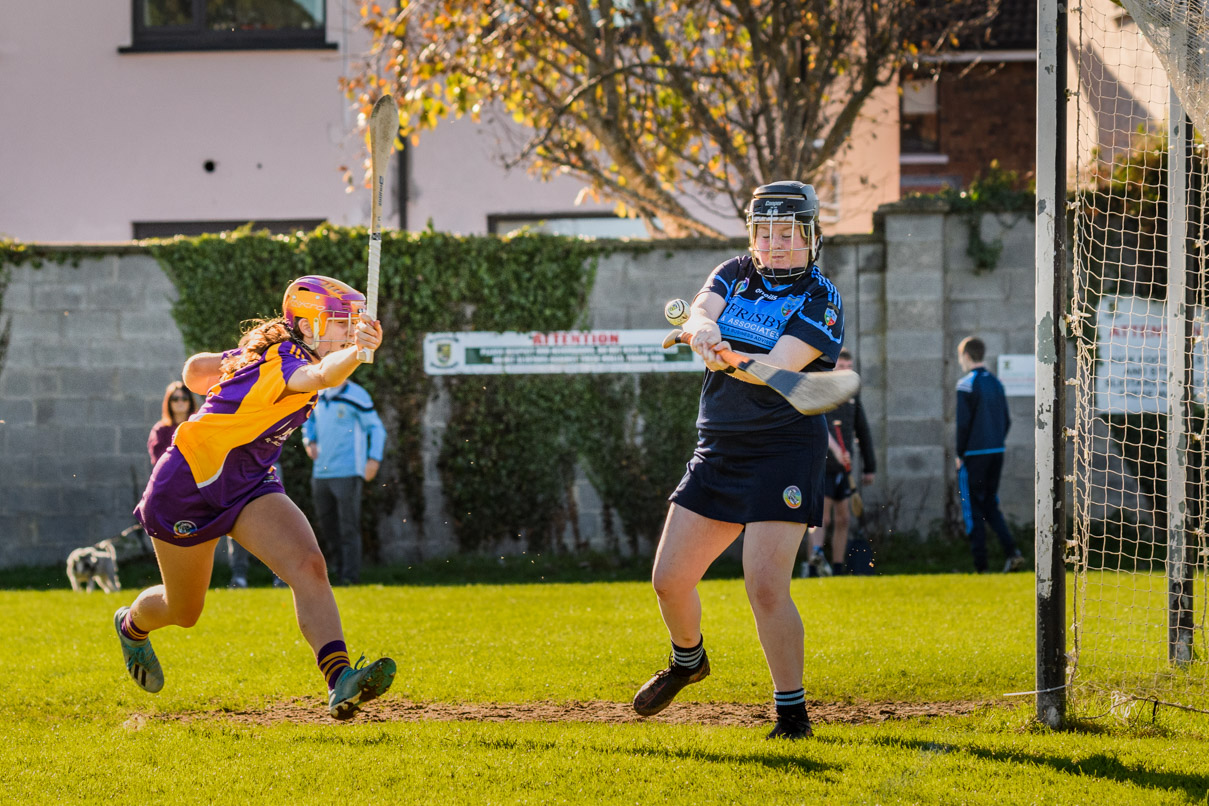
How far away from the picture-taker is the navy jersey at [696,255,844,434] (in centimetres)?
463

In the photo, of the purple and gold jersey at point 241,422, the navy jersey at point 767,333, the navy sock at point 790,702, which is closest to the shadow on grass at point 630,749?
the navy sock at point 790,702

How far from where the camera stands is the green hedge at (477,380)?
1182 centimetres

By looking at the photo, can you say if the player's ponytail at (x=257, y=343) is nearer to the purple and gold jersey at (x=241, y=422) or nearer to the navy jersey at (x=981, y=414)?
the purple and gold jersey at (x=241, y=422)

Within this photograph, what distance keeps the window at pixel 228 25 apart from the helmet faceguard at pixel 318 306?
1206 cm

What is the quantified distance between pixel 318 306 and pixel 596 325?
7078 mm

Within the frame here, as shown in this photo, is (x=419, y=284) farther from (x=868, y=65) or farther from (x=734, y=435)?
(x=734, y=435)


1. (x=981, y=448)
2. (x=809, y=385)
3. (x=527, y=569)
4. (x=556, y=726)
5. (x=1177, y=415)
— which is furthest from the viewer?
(x=527, y=569)

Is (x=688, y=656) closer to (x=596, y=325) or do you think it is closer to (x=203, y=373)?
(x=203, y=373)

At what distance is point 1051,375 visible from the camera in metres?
4.88

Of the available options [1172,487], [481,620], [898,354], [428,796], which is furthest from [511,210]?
[428,796]

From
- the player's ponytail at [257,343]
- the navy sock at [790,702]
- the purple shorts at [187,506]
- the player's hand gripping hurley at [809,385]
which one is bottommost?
the navy sock at [790,702]

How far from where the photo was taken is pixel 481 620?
26.4ft

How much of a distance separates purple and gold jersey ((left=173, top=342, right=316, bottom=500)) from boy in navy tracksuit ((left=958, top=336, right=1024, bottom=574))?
6952 mm

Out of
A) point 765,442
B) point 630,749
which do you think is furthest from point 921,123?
point 630,749
